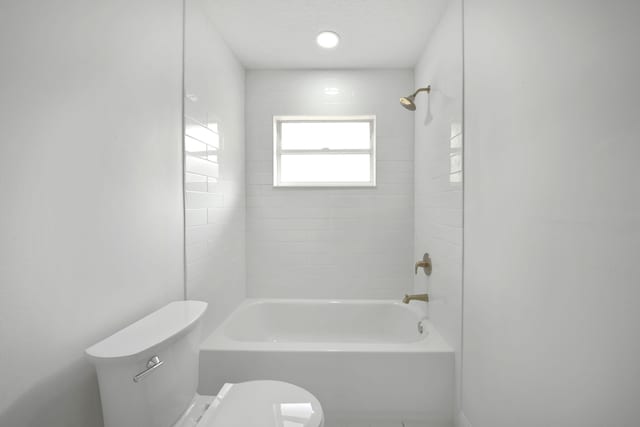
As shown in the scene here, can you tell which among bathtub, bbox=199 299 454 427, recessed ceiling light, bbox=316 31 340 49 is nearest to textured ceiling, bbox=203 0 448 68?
recessed ceiling light, bbox=316 31 340 49

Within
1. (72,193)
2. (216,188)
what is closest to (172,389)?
(72,193)

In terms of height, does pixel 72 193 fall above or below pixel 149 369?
above

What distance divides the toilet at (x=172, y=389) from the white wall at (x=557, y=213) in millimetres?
771

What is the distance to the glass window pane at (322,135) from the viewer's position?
2705 mm

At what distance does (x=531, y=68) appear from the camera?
99 cm

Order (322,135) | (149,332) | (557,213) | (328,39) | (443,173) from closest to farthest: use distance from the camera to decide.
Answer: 1. (557,213)
2. (149,332)
3. (443,173)
4. (328,39)
5. (322,135)

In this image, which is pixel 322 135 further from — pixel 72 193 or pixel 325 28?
pixel 72 193

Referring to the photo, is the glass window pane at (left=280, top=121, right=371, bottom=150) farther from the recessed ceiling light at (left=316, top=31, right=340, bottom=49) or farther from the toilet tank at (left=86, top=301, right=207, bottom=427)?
the toilet tank at (left=86, top=301, right=207, bottom=427)

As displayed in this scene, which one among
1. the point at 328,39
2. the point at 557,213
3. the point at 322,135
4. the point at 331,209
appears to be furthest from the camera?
the point at 322,135

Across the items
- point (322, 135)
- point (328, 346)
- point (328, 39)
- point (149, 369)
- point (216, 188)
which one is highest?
point (328, 39)

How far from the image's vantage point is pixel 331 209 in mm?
2611

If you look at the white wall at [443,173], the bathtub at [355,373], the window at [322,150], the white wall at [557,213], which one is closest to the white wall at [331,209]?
the window at [322,150]

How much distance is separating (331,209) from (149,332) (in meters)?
1.76

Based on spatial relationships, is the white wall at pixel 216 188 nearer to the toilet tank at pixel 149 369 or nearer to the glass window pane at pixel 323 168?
the glass window pane at pixel 323 168
